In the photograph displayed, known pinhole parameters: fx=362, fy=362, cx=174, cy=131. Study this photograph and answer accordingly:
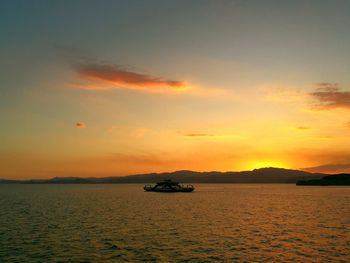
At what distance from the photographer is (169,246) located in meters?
51.3

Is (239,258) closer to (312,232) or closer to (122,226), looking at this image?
(312,232)

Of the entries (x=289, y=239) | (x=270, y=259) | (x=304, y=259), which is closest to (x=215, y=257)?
(x=270, y=259)

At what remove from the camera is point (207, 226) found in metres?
73.4

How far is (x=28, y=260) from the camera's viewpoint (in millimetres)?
42938

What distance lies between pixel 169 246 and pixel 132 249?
18.0ft

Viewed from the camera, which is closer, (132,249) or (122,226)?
A: (132,249)

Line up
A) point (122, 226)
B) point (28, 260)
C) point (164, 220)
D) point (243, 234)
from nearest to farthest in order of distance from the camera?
1. point (28, 260)
2. point (243, 234)
3. point (122, 226)
4. point (164, 220)

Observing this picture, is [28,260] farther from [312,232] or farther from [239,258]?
[312,232]

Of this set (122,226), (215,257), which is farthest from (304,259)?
(122,226)

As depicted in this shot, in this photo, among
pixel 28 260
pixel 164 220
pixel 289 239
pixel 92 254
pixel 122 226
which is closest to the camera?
pixel 28 260

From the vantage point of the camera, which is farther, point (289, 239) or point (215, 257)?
point (289, 239)

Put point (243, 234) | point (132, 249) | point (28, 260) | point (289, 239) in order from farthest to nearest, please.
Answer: point (243, 234), point (289, 239), point (132, 249), point (28, 260)

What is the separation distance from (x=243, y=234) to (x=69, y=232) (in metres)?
30.8

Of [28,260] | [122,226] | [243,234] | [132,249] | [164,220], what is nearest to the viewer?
→ [28,260]
